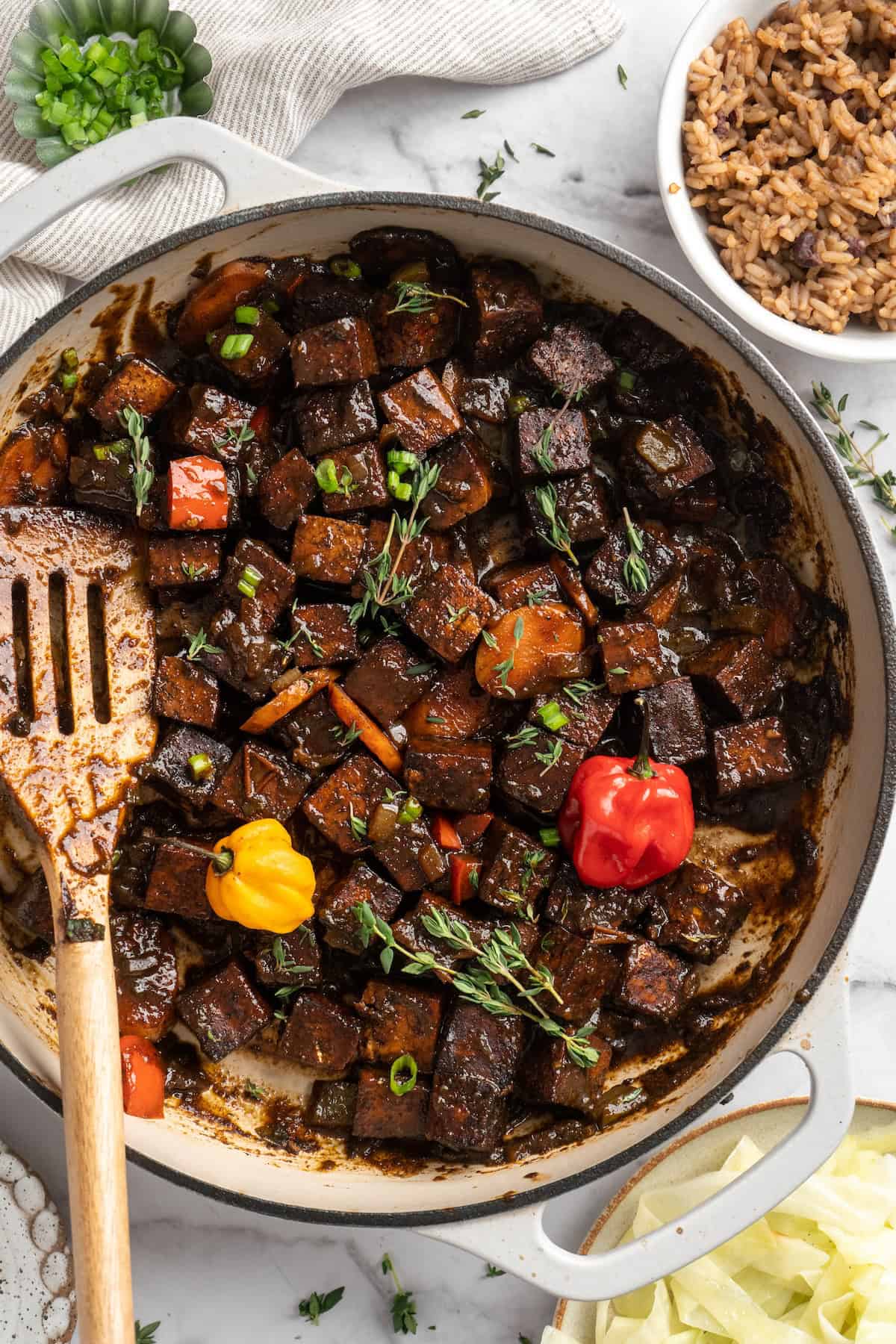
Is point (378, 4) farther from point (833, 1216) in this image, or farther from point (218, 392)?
point (833, 1216)

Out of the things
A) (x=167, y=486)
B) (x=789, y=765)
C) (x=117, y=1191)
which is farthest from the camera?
(x=789, y=765)

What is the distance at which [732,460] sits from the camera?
11.3 ft

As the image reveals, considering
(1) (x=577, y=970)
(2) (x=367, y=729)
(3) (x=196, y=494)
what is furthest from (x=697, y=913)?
(3) (x=196, y=494)

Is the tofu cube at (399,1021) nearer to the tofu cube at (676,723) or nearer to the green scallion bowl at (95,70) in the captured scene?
the tofu cube at (676,723)

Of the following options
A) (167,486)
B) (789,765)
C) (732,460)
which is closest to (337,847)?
(167,486)

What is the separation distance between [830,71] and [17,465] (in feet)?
8.87

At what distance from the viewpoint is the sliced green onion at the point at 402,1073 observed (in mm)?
3369

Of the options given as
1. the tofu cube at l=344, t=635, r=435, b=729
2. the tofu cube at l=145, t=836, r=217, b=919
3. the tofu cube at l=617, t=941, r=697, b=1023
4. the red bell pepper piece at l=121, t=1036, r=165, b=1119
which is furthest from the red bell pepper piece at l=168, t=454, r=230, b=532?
the tofu cube at l=617, t=941, r=697, b=1023

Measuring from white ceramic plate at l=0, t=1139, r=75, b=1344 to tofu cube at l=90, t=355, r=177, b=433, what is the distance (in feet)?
7.49

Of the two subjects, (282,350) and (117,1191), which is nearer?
(117,1191)

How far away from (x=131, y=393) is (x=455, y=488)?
1005mm

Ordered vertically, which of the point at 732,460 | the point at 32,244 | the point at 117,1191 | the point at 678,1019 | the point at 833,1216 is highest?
the point at 32,244

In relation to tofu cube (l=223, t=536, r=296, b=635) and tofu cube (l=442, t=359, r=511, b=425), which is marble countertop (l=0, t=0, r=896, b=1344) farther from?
tofu cube (l=223, t=536, r=296, b=635)

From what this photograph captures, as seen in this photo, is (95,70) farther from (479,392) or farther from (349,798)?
(349,798)
